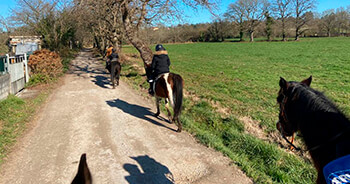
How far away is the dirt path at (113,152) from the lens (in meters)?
3.73

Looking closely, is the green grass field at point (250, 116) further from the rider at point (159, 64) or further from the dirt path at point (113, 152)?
the rider at point (159, 64)

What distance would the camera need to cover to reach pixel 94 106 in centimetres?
782

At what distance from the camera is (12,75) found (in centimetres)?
904

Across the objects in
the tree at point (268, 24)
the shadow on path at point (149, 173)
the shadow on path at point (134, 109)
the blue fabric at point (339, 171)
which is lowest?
the shadow on path at point (149, 173)

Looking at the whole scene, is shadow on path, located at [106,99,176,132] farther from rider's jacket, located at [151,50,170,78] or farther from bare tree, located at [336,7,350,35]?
bare tree, located at [336,7,350,35]

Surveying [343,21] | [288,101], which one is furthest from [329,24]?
[288,101]

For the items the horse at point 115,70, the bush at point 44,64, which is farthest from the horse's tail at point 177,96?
the bush at point 44,64

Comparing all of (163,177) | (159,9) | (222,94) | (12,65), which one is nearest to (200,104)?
(222,94)

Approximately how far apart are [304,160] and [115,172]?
12.6ft

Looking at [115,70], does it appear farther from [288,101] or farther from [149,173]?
[288,101]

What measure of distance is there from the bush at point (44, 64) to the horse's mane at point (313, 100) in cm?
1250

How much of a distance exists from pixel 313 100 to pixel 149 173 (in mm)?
2844

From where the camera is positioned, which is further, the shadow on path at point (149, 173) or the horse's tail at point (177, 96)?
the horse's tail at point (177, 96)

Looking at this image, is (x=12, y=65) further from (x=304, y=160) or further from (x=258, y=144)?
(x=304, y=160)
